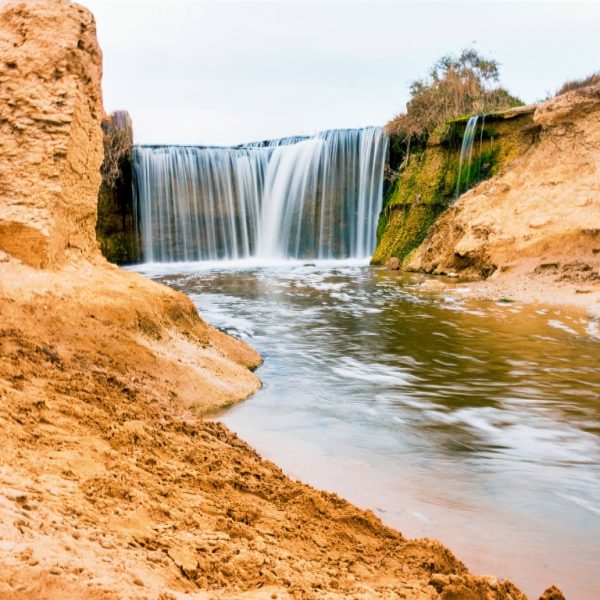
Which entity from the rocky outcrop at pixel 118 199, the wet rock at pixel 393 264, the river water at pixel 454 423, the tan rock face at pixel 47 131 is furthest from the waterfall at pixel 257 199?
the tan rock face at pixel 47 131

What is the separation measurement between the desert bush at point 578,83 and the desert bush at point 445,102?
2.34m

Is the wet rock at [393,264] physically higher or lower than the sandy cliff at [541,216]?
lower

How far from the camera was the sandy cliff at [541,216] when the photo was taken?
38.3 feet

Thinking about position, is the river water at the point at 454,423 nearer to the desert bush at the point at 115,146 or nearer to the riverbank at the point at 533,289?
the riverbank at the point at 533,289

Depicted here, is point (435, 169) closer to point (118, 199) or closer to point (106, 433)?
point (118, 199)

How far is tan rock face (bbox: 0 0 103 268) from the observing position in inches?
168

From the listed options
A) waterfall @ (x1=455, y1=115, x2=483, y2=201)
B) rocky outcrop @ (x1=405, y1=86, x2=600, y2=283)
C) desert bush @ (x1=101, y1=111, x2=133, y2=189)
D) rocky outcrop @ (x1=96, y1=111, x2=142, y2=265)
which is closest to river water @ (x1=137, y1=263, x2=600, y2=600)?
rocky outcrop @ (x1=405, y1=86, x2=600, y2=283)

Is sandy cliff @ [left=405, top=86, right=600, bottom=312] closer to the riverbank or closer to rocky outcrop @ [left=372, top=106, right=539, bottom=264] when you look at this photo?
the riverbank

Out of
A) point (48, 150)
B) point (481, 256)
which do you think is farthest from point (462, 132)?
point (48, 150)

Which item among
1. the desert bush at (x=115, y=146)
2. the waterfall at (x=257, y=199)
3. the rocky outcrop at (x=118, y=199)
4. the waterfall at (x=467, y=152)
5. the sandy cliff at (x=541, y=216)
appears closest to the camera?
the sandy cliff at (x=541, y=216)

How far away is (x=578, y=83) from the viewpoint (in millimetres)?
15000

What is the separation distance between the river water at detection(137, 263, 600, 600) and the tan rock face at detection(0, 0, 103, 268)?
72.4 inches

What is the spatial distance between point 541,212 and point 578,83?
4503mm

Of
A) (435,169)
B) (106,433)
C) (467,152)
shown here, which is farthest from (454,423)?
(435,169)
